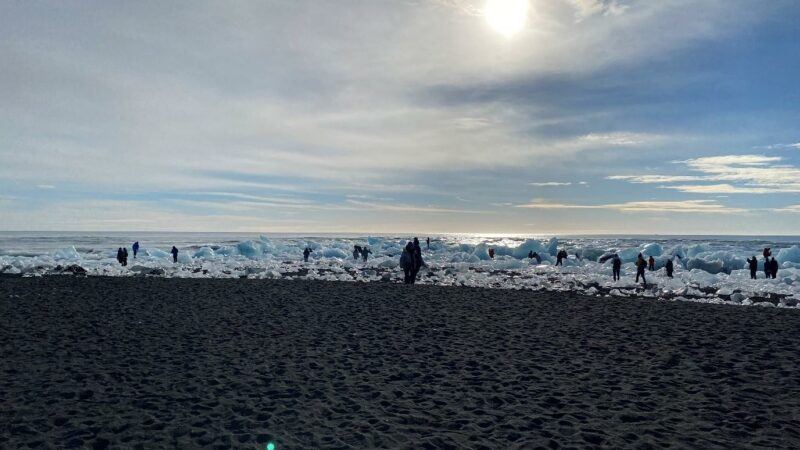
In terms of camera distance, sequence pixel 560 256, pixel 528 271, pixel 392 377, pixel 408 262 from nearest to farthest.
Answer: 1. pixel 392 377
2. pixel 408 262
3. pixel 528 271
4. pixel 560 256

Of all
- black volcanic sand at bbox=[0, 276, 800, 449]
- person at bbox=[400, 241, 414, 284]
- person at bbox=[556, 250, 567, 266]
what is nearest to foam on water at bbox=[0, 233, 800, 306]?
person at bbox=[556, 250, 567, 266]

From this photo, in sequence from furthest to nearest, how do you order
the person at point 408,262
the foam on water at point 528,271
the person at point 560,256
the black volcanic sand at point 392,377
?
the person at point 560,256, the person at point 408,262, the foam on water at point 528,271, the black volcanic sand at point 392,377

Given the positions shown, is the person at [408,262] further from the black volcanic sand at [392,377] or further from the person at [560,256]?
the person at [560,256]

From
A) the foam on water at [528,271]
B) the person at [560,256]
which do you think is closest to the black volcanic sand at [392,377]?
the foam on water at [528,271]

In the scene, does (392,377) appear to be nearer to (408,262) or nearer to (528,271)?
(408,262)

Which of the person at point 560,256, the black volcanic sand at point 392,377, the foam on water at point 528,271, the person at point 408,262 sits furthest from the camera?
the person at point 560,256

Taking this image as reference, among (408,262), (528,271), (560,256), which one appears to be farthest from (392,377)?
(560,256)

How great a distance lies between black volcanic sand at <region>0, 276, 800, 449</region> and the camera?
7336 mm

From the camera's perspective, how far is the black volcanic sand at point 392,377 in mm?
7336

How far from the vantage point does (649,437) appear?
7.20 meters

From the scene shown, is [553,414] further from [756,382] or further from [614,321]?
[614,321]

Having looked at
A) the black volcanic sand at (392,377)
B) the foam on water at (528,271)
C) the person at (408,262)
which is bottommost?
the black volcanic sand at (392,377)

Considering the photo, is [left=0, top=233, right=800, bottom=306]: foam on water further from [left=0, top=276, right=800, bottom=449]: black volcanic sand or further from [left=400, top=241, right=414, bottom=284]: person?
[left=0, top=276, right=800, bottom=449]: black volcanic sand

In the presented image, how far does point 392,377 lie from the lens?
1028 cm
